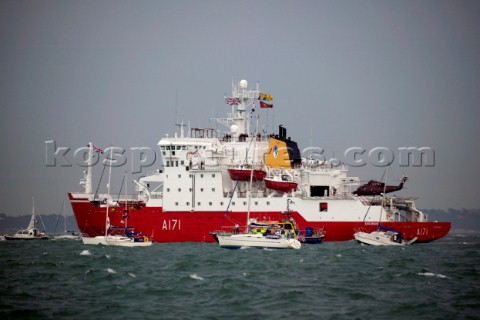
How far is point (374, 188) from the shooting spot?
185 ft

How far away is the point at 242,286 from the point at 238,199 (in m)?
25.5

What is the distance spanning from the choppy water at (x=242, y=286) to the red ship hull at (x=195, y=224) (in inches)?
375

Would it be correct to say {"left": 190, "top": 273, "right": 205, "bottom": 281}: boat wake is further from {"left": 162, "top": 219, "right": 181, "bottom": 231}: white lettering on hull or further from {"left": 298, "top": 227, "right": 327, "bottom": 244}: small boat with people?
{"left": 162, "top": 219, "right": 181, "bottom": 231}: white lettering on hull

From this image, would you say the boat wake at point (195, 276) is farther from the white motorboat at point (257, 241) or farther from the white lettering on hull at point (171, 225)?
the white lettering on hull at point (171, 225)

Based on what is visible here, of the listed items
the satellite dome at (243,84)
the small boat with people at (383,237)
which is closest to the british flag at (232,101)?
the satellite dome at (243,84)

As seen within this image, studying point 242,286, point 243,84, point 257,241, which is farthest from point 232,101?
point 242,286

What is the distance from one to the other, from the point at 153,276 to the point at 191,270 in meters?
2.68

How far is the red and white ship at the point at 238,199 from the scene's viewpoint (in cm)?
5438

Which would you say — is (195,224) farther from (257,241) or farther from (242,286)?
(242,286)

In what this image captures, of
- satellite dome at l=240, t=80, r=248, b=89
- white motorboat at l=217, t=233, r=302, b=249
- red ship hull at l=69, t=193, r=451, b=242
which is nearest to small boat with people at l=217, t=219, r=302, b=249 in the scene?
white motorboat at l=217, t=233, r=302, b=249

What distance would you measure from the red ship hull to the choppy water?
9.54 meters

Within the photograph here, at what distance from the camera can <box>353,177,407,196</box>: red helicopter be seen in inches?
2224

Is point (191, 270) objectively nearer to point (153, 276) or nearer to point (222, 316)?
point (153, 276)

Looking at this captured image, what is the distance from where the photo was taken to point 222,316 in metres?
24.3
